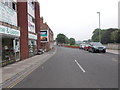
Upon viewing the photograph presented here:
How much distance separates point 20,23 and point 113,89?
13.6m

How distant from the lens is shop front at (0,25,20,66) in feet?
36.7

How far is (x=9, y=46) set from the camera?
43.3 ft

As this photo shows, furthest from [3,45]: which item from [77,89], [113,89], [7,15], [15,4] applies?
[113,89]

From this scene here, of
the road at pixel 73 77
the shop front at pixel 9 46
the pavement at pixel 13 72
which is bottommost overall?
the pavement at pixel 13 72

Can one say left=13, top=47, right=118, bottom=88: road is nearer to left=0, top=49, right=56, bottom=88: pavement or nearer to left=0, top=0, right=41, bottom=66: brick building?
left=0, top=49, right=56, bottom=88: pavement

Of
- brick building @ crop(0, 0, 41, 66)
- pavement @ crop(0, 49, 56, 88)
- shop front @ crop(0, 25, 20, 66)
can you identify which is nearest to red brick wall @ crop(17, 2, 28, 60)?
brick building @ crop(0, 0, 41, 66)

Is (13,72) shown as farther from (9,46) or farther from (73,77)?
(9,46)

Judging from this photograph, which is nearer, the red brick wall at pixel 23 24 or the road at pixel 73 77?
the road at pixel 73 77

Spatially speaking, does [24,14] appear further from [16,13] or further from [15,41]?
[15,41]

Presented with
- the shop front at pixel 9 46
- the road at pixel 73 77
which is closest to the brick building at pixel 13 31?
the shop front at pixel 9 46

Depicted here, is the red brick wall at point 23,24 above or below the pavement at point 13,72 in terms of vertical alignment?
above

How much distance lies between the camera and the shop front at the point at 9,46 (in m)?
11.2

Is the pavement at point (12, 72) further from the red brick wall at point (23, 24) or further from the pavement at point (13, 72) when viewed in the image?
the red brick wall at point (23, 24)

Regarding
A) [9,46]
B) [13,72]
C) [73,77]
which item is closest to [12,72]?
[13,72]
